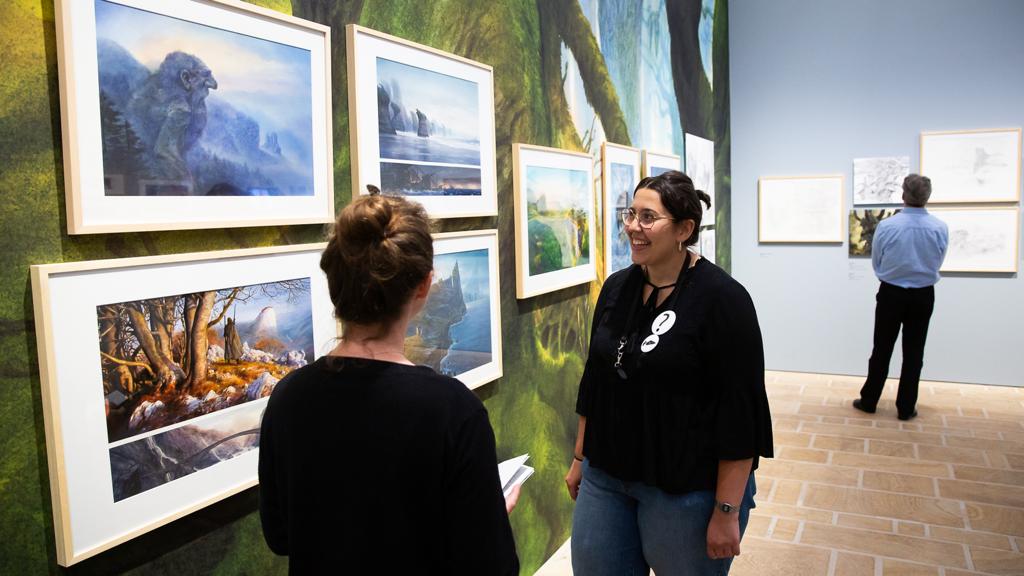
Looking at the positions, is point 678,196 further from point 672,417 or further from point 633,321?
point 672,417

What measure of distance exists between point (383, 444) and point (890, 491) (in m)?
4.35

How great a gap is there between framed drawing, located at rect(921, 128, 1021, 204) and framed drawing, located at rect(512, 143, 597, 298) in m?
4.54

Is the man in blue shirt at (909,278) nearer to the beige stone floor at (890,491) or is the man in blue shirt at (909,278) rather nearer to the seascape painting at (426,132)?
the beige stone floor at (890,491)

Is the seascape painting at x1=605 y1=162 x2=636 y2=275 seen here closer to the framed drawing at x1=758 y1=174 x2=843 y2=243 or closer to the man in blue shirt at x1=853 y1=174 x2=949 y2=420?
the man in blue shirt at x1=853 y1=174 x2=949 y2=420

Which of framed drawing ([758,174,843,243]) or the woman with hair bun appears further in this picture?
framed drawing ([758,174,843,243])

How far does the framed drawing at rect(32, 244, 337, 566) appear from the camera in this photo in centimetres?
150

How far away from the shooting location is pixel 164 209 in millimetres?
1681

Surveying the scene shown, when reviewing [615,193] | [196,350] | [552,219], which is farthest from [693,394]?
[615,193]

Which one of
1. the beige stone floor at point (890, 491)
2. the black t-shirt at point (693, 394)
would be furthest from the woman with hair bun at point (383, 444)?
the beige stone floor at point (890, 491)

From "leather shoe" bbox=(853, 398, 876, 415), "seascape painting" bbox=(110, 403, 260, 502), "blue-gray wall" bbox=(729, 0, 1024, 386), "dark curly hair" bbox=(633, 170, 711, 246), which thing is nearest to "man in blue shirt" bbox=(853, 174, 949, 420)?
"leather shoe" bbox=(853, 398, 876, 415)

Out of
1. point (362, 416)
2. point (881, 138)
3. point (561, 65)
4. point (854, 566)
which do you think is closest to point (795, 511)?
point (854, 566)

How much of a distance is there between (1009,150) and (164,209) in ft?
24.2

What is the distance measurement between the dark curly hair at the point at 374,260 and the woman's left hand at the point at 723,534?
122cm

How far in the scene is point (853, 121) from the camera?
732 cm
